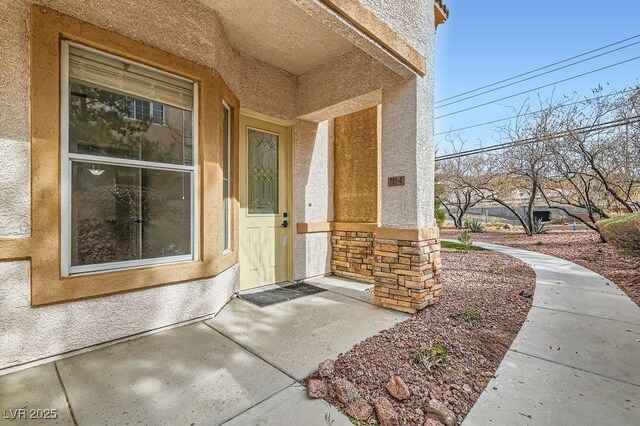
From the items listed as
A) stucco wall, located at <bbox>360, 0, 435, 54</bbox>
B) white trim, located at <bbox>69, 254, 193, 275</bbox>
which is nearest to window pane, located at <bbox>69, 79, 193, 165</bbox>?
white trim, located at <bbox>69, 254, 193, 275</bbox>

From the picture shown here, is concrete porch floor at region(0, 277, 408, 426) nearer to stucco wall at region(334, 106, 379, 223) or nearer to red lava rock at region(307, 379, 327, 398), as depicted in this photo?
red lava rock at region(307, 379, 327, 398)

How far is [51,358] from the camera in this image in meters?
2.18

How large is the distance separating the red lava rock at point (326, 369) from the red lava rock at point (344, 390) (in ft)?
0.33

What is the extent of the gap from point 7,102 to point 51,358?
1.97 metres

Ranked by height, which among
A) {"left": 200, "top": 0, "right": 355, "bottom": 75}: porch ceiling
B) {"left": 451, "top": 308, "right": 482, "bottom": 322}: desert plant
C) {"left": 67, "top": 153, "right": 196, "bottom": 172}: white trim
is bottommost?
{"left": 451, "top": 308, "right": 482, "bottom": 322}: desert plant

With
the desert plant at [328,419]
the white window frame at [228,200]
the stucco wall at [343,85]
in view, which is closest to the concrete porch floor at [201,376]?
the desert plant at [328,419]

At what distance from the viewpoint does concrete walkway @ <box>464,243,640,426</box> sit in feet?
5.43

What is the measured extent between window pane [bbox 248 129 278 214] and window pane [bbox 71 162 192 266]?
1.25 m

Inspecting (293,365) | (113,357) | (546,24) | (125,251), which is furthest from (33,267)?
(546,24)

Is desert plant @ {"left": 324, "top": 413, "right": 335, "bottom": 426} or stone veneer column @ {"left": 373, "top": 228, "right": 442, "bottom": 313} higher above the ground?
stone veneer column @ {"left": 373, "top": 228, "right": 442, "bottom": 313}

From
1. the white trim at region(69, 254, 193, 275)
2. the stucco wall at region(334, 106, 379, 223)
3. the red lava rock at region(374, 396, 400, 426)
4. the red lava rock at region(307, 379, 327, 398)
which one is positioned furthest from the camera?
the stucco wall at region(334, 106, 379, 223)

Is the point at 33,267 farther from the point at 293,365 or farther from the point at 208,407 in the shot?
the point at 293,365

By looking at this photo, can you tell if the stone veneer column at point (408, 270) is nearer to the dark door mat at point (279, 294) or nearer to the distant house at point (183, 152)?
the distant house at point (183, 152)

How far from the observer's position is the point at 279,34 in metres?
3.47
